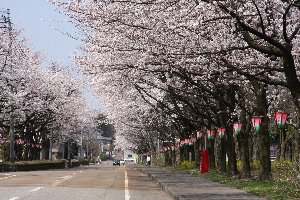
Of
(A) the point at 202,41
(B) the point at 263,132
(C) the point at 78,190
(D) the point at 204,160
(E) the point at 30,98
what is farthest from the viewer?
(E) the point at 30,98

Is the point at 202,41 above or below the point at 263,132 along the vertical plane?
above

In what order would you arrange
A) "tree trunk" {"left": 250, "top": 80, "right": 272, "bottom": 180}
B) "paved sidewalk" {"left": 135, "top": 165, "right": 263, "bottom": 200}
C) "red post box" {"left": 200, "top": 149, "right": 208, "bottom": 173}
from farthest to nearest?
"red post box" {"left": 200, "top": 149, "right": 208, "bottom": 173} → "tree trunk" {"left": 250, "top": 80, "right": 272, "bottom": 180} → "paved sidewalk" {"left": 135, "top": 165, "right": 263, "bottom": 200}

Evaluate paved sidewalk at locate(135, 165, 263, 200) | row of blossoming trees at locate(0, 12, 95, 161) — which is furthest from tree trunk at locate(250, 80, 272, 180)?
row of blossoming trees at locate(0, 12, 95, 161)

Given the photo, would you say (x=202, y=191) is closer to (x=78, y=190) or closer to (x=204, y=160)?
(x=78, y=190)

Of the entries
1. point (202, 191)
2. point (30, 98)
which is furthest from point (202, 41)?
point (30, 98)

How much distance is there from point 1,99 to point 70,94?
21030 millimetres

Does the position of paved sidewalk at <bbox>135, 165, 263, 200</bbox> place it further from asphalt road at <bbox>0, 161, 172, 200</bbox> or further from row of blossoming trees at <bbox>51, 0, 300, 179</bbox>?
row of blossoming trees at <bbox>51, 0, 300, 179</bbox>

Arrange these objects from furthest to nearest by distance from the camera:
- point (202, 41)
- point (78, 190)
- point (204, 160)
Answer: point (204, 160), point (78, 190), point (202, 41)

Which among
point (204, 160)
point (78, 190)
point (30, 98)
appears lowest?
point (78, 190)

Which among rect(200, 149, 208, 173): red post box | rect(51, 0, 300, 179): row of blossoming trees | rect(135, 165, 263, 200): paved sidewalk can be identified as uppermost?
rect(51, 0, 300, 179): row of blossoming trees

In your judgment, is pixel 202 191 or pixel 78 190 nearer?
pixel 202 191

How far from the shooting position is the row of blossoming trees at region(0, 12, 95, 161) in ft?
148

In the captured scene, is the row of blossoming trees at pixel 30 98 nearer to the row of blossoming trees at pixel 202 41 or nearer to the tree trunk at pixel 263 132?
the row of blossoming trees at pixel 202 41

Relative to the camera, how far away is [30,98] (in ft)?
168
